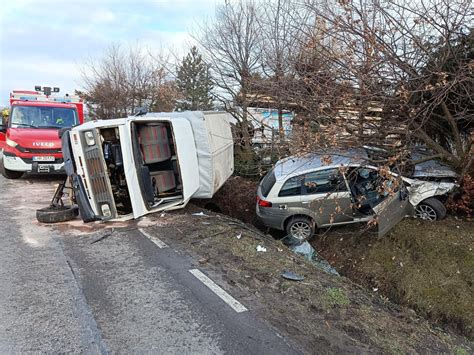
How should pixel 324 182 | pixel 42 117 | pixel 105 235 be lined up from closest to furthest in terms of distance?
1. pixel 105 235
2. pixel 324 182
3. pixel 42 117

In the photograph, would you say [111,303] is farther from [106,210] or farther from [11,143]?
[11,143]

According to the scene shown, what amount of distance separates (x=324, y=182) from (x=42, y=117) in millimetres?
8940

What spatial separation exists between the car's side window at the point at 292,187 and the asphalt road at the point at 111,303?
298 centimetres

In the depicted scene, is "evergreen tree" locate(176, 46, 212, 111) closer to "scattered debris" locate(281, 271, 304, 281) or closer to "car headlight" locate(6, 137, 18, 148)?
"car headlight" locate(6, 137, 18, 148)

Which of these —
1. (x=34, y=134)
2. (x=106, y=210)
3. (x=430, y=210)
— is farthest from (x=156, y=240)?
(x=34, y=134)

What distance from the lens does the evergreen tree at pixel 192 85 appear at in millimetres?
15320

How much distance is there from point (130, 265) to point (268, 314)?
2.07m

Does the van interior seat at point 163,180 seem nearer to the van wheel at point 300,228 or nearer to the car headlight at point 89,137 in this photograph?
the car headlight at point 89,137

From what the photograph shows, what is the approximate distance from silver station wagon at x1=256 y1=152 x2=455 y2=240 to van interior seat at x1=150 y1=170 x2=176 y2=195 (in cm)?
195

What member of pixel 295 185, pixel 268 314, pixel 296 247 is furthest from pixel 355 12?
pixel 268 314

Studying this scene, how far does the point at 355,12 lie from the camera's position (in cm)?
567

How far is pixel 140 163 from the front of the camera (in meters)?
6.18

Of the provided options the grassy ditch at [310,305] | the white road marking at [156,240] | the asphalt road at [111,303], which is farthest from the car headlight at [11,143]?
the grassy ditch at [310,305]

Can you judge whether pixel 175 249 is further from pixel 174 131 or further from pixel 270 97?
pixel 270 97
